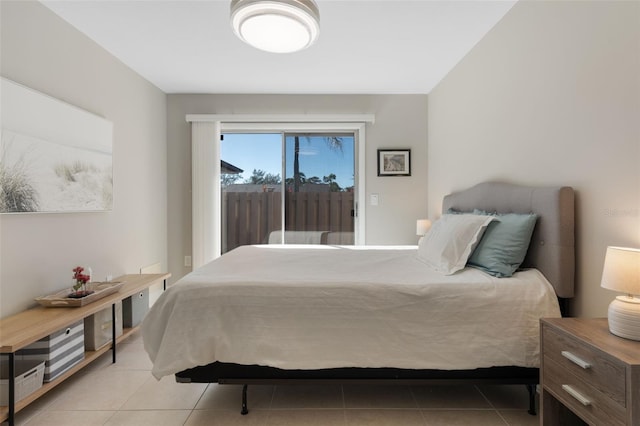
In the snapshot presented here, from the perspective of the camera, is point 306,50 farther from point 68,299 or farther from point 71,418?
point 71,418

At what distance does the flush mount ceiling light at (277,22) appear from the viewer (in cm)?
163

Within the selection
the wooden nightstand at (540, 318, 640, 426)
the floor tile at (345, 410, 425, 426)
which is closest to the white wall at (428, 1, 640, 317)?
the wooden nightstand at (540, 318, 640, 426)

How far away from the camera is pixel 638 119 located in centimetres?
136

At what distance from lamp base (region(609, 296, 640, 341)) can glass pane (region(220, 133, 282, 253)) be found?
130 inches

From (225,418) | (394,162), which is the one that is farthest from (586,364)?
(394,162)

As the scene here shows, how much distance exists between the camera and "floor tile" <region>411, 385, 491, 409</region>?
179cm

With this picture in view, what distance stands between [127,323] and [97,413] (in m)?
A: 0.98

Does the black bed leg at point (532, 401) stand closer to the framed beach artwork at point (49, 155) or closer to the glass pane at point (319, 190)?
the glass pane at point (319, 190)

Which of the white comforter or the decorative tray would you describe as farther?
the decorative tray

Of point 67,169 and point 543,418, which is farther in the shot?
point 67,169

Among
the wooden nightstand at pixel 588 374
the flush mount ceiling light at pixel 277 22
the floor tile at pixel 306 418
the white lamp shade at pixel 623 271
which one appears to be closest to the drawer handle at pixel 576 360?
the wooden nightstand at pixel 588 374

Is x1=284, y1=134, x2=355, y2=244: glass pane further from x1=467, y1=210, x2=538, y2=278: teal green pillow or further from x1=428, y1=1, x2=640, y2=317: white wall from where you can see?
x1=467, y1=210, x2=538, y2=278: teal green pillow

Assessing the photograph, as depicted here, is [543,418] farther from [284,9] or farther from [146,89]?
[146,89]

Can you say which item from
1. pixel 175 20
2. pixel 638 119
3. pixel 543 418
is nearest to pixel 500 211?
pixel 638 119
